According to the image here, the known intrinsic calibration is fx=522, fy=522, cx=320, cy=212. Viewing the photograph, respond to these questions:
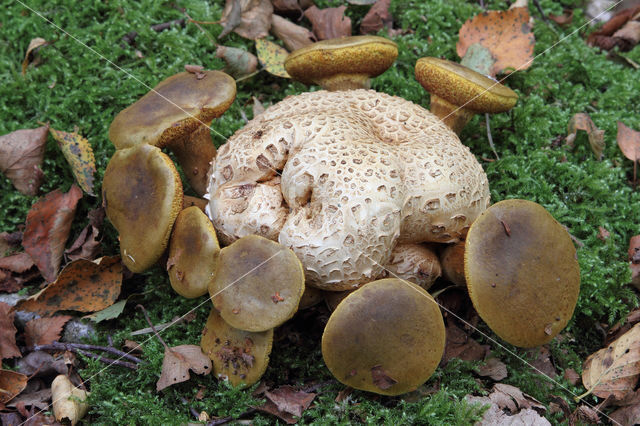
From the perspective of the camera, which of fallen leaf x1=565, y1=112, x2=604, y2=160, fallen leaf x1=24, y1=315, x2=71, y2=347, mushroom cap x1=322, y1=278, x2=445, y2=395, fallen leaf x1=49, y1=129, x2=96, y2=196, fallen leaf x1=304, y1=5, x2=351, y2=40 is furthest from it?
fallen leaf x1=304, y1=5, x2=351, y2=40

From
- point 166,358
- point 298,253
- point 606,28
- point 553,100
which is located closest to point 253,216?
point 298,253

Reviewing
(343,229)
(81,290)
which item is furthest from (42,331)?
(343,229)

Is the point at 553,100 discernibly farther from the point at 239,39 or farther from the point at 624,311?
the point at 239,39

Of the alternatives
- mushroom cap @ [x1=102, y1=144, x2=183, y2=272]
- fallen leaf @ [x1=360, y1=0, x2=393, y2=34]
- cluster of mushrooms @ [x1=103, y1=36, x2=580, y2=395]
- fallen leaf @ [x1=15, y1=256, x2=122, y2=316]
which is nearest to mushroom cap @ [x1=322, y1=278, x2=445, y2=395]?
cluster of mushrooms @ [x1=103, y1=36, x2=580, y2=395]

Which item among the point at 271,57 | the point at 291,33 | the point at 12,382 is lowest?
the point at 12,382

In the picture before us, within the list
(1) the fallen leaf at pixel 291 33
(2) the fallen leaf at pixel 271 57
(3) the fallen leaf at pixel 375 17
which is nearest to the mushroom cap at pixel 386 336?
(2) the fallen leaf at pixel 271 57

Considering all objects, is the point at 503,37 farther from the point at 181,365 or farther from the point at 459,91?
the point at 181,365

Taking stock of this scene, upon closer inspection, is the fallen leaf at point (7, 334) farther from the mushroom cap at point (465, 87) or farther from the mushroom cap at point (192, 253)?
the mushroom cap at point (465, 87)

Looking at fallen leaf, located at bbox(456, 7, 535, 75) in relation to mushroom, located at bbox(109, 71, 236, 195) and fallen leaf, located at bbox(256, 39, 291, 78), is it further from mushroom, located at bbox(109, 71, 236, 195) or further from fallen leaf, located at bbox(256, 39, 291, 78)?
mushroom, located at bbox(109, 71, 236, 195)

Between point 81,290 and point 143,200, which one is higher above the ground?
point 143,200
